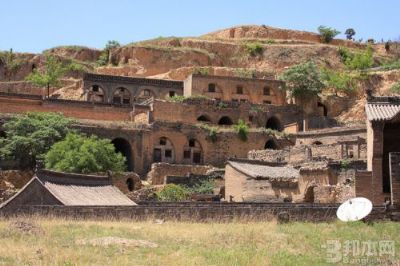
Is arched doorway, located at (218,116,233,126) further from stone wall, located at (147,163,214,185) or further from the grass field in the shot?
the grass field

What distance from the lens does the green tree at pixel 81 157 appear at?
37.0 meters

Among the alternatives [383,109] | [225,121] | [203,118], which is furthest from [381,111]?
[225,121]

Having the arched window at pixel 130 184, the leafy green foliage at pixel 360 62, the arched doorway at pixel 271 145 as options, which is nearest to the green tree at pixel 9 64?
the arched doorway at pixel 271 145

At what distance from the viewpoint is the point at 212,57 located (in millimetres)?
73562

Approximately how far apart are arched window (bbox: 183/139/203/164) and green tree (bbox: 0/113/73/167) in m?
9.61

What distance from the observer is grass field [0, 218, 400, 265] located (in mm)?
13164

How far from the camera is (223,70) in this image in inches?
2643

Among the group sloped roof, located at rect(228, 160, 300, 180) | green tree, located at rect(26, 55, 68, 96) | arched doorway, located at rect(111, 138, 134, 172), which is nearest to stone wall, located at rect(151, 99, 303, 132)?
arched doorway, located at rect(111, 138, 134, 172)

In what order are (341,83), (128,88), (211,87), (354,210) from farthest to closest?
1. (128,88)
2. (341,83)
3. (211,87)
4. (354,210)

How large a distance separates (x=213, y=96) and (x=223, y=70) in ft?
30.4

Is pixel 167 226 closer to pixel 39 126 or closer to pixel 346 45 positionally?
pixel 39 126

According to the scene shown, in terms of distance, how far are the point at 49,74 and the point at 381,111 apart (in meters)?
45.3

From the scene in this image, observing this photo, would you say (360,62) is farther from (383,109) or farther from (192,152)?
(383,109)

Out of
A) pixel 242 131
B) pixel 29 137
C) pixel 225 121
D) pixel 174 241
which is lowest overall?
pixel 174 241
